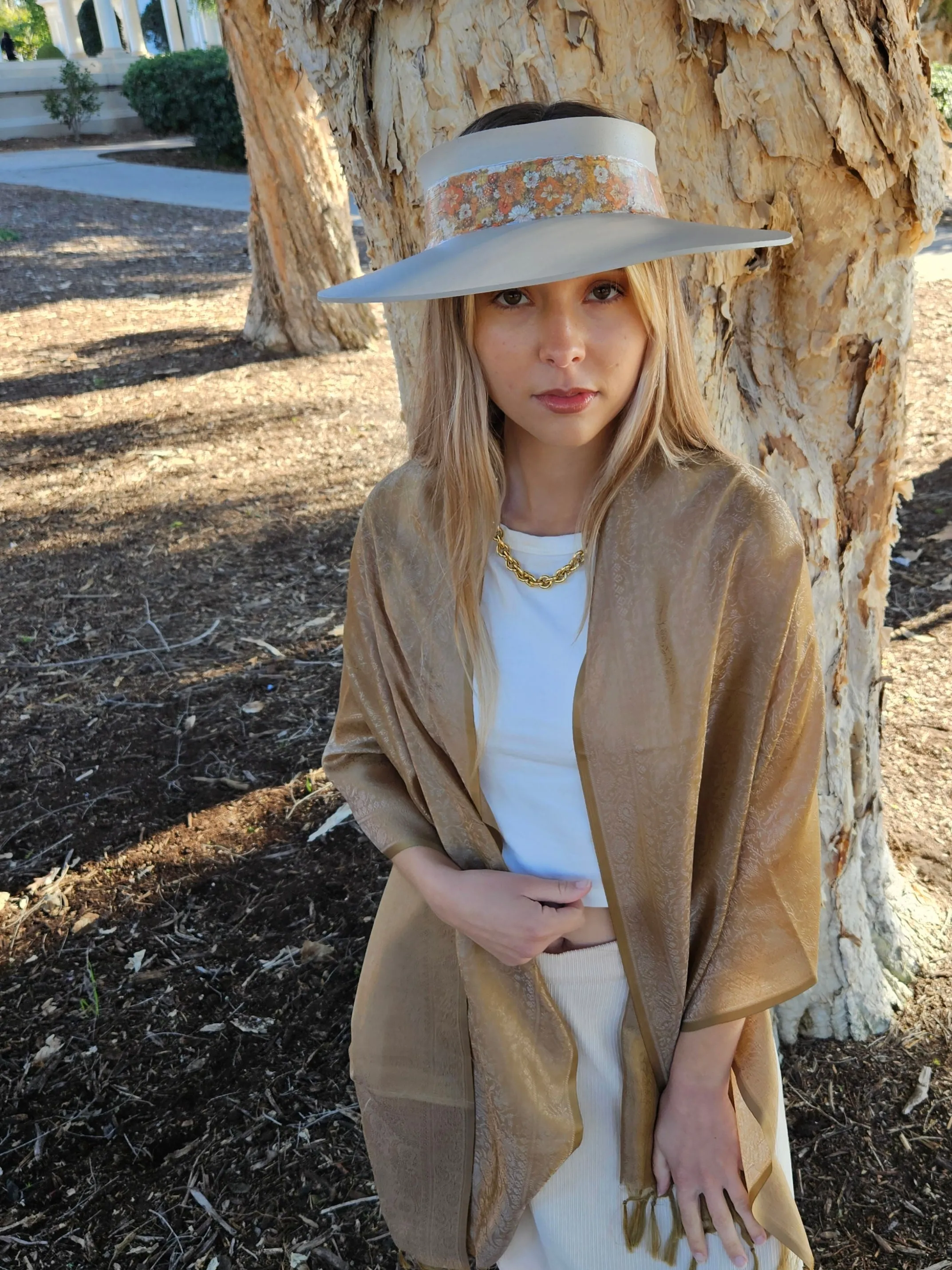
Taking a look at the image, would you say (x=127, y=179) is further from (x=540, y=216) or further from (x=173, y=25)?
(x=173, y=25)

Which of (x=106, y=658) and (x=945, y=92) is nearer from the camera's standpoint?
(x=106, y=658)

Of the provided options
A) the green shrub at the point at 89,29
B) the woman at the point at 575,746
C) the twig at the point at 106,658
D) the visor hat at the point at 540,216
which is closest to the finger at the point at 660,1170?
the woman at the point at 575,746

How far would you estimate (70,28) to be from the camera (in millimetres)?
35844

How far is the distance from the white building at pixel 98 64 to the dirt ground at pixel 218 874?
20881 mm

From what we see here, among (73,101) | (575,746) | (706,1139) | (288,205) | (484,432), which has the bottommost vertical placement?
(706,1139)

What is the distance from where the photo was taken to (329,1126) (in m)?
2.48

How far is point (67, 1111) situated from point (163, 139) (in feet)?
86.0

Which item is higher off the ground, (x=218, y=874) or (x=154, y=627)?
(x=154, y=627)


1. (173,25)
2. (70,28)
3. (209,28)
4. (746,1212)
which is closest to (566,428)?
(746,1212)

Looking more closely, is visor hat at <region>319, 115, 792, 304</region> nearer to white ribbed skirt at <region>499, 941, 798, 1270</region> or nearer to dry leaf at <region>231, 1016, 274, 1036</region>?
white ribbed skirt at <region>499, 941, 798, 1270</region>

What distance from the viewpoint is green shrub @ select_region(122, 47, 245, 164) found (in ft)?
67.8

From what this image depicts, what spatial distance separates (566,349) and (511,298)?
0.38 ft

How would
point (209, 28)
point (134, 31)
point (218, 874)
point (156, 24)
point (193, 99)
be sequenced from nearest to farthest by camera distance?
1. point (218, 874)
2. point (193, 99)
3. point (134, 31)
4. point (156, 24)
5. point (209, 28)

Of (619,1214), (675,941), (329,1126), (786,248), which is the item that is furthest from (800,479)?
(329,1126)
